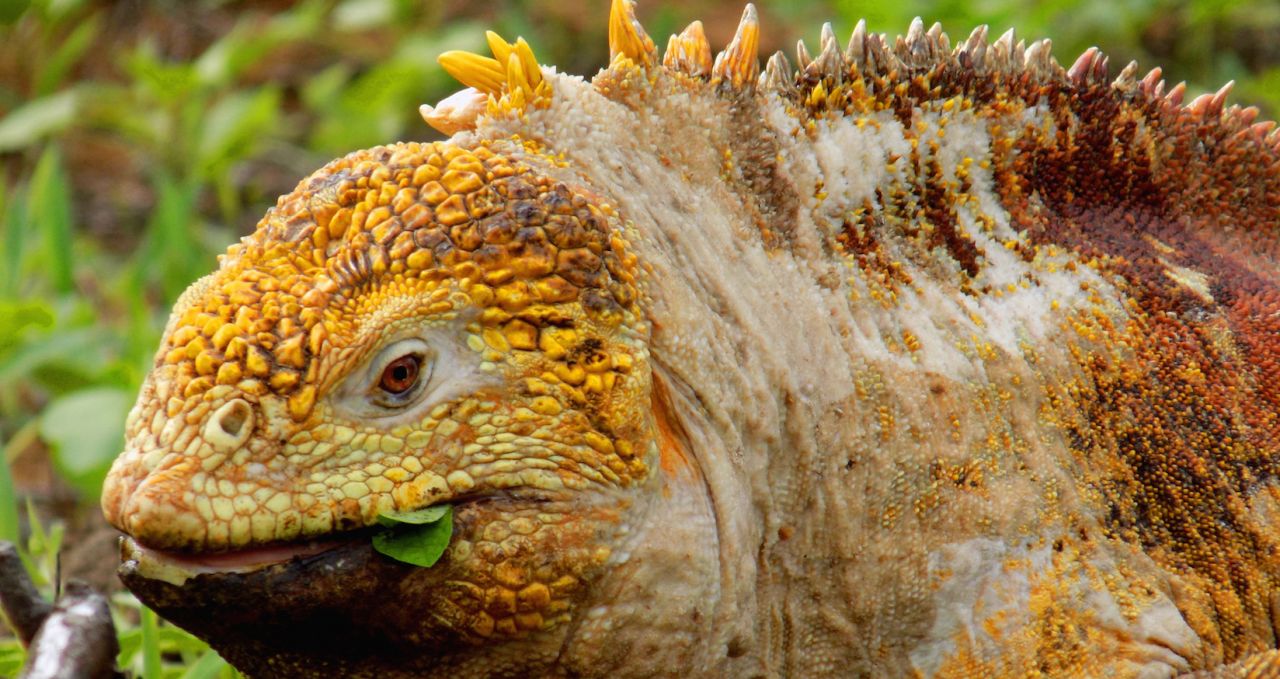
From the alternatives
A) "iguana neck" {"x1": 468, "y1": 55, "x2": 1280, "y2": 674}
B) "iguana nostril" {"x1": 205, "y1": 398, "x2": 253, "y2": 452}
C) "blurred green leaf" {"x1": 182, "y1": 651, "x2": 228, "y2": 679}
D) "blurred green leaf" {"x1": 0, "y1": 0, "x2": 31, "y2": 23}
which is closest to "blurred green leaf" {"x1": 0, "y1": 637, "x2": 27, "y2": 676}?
"blurred green leaf" {"x1": 182, "y1": 651, "x2": 228, "y2": 679}

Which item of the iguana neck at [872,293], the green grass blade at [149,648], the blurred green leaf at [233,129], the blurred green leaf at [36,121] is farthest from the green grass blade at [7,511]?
the blurred green leaf at [233,129]

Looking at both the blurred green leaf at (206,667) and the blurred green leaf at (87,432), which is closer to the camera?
the blurred green leaf at (206,667)

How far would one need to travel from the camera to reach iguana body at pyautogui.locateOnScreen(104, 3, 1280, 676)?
8.93 ft

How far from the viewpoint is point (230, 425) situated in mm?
2668

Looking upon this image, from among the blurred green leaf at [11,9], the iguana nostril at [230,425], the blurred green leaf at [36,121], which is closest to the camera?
the iguana nostril at [230,425]

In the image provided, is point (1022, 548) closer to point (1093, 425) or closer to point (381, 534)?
point (1093, 425)

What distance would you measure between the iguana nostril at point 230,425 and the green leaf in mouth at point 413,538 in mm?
294

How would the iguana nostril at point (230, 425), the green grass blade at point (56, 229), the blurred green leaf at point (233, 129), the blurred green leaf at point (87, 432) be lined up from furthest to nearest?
1. the blurred green leaf at point (233, 129)
2. the green grass blade at point (56, 229)
3. the blurred green leaf at point (87, 432)
4. the iguana nostril at point (230, 425)

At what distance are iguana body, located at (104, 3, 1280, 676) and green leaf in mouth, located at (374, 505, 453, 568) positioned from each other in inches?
1.1

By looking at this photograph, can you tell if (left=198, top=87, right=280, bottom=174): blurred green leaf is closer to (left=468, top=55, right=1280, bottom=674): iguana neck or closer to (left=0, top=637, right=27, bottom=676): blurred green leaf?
(left=0, top=637, right=27, bottom=676): blurred green leaf

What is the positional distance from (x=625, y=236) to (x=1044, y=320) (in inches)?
44.9

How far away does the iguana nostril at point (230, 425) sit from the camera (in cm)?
266

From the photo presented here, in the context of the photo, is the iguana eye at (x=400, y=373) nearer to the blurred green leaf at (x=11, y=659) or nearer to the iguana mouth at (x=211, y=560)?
the iguana mouth at (x=211, y=560)

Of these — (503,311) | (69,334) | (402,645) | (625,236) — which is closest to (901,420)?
(625,236)
